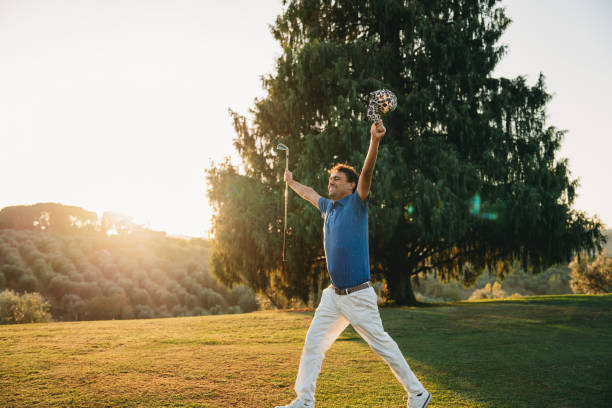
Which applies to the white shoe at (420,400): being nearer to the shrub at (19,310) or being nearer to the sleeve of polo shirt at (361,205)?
the sleeve of polo shirt at (361,205)

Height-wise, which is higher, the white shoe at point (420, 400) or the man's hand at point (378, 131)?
the man's hand at point (378, 131)

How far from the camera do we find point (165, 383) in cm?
540

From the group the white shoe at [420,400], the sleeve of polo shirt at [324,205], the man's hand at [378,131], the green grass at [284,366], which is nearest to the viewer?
the man's hand at [378,131]

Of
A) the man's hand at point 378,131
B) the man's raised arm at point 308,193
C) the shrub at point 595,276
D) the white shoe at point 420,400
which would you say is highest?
the man's hand at point 378,131

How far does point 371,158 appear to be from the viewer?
361cm

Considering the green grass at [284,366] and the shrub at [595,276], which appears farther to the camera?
the shrub at [595,276]

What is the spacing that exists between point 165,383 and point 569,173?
52.8 feet

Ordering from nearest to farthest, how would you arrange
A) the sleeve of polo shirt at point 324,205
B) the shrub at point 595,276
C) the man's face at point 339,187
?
1. the man's face at point 339,187
2. the sleeve of polo shirt at point 324,205
3. the shrub at point 595,276

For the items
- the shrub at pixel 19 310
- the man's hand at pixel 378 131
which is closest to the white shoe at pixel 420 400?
the man's hand at pixel 378 131

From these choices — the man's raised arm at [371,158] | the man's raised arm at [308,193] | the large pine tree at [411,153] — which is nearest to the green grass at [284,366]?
the man's raised arm at [308,193]

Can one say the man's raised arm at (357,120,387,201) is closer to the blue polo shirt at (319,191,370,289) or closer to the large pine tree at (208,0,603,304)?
the blue polo shirt at (319,191,370,289)

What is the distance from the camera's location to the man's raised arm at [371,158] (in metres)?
3.58

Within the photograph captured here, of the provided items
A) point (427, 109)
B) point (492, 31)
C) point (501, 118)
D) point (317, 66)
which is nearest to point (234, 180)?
point (317, 66)

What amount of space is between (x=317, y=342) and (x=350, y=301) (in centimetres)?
52
